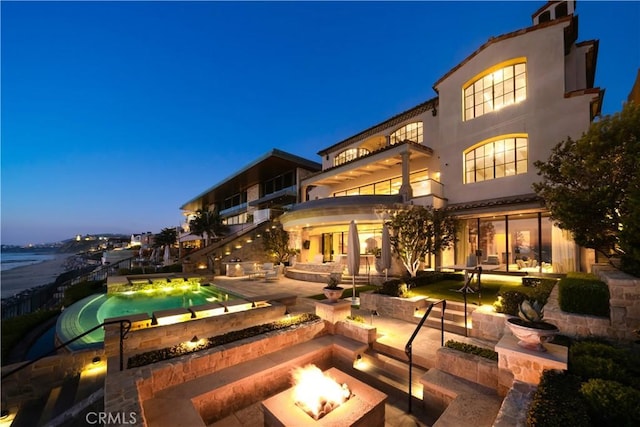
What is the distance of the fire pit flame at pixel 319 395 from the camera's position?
3959mm

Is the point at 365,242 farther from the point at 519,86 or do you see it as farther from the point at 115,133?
the point at 115,133

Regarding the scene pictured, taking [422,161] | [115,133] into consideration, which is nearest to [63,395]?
[422,161]

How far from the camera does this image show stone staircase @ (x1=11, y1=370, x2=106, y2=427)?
15.2 ft

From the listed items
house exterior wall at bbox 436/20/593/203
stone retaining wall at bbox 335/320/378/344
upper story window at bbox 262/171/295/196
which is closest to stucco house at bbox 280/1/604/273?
house exterior wall at bbox 436/20/593/203

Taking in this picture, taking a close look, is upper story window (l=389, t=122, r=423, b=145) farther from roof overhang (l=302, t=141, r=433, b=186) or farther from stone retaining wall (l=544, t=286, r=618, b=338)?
stone retaining wall (l=544, t=286, r=618, b=338)

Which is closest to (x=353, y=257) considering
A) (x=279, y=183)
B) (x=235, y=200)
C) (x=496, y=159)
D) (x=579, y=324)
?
(x=579, y=324)

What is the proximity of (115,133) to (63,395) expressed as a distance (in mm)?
84770

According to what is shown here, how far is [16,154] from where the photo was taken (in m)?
62.8

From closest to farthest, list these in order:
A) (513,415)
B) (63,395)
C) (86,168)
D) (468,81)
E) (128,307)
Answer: (513,415)
(63,395)
(128,307)
(468,81)
(86,168)

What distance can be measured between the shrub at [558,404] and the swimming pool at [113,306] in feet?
30.3

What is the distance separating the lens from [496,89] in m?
15.4

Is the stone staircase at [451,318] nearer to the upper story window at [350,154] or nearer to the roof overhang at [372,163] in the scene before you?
the roof overhang at [372,163]

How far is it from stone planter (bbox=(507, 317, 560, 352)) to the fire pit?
7.96 ft

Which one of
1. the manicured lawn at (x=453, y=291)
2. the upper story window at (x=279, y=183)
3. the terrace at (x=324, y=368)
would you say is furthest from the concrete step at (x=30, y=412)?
the upper story window at (x=279, y=183)
